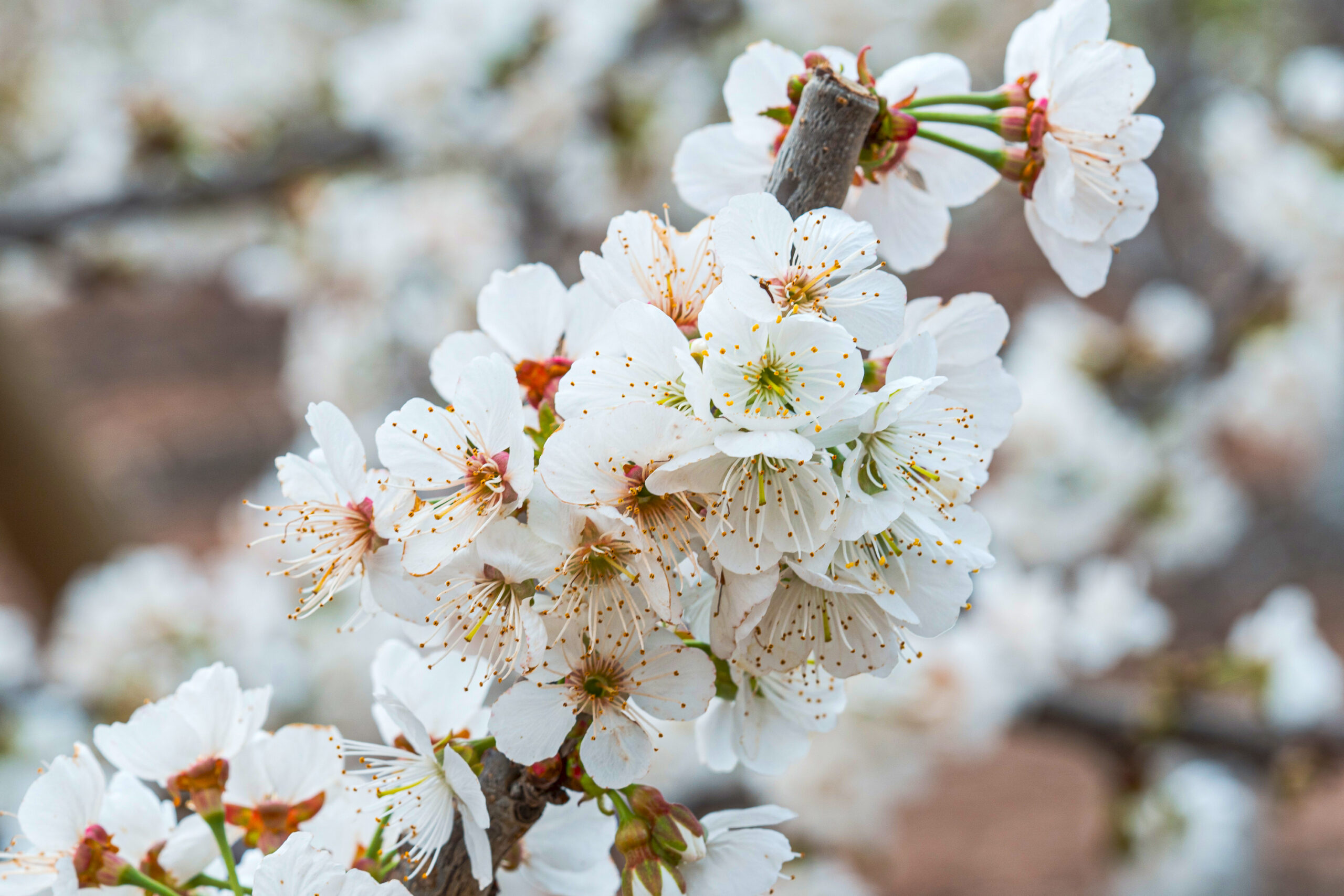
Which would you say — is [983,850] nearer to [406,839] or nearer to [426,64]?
[426,64]

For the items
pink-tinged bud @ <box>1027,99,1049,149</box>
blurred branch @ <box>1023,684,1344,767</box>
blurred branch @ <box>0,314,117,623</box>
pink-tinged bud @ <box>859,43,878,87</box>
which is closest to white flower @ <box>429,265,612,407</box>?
pink-tinged bud @ <box>859,43,878,87</box>

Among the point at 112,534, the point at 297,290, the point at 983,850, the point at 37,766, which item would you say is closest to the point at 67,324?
the point at 112,534

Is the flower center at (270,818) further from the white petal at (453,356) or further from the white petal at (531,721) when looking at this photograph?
the white petal at (453,356)

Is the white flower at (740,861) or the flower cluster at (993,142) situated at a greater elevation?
the flower cluster at (993,142)

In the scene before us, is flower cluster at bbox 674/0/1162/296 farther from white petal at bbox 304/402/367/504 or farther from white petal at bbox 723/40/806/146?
white petal at bbox 304/402/367/504

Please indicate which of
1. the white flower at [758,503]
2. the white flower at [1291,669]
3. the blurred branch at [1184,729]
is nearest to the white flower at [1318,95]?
the white flower at [1291,669]

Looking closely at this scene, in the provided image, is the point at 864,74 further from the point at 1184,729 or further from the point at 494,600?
the point at 1184,729
